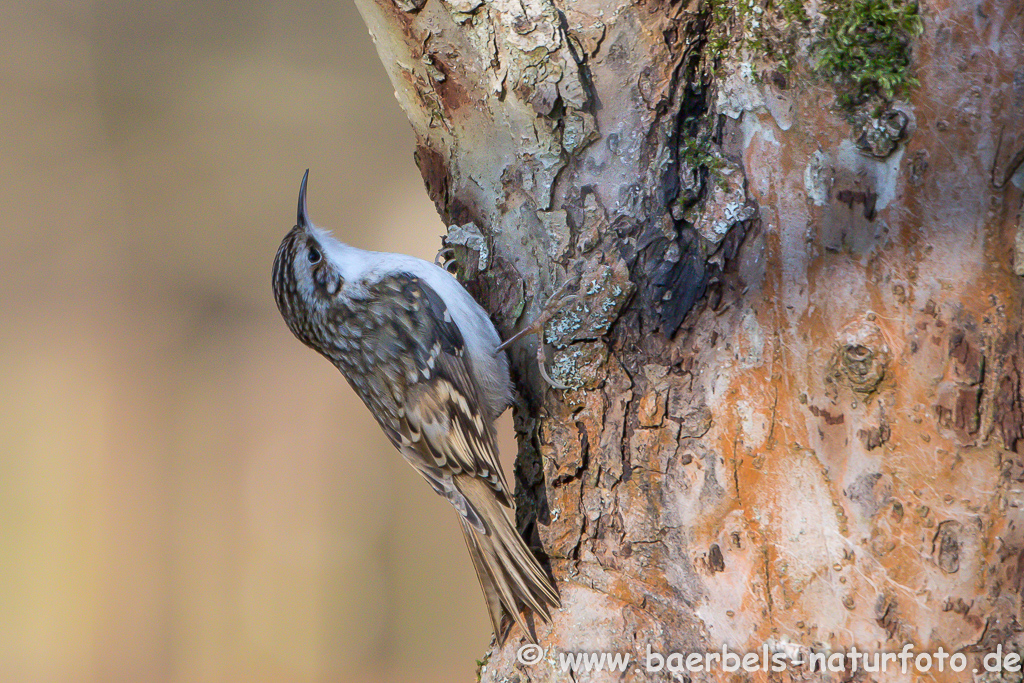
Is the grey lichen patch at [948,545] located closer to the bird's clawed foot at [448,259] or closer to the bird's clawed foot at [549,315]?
the bird's clawed foot at [549,315]

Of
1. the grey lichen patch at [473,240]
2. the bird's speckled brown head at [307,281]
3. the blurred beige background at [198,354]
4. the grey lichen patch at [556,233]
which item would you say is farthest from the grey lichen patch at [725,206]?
the blurred beige background at [198,354]

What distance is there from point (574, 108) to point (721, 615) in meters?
0.90

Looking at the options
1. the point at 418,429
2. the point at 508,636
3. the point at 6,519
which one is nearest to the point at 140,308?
the point at 6,519

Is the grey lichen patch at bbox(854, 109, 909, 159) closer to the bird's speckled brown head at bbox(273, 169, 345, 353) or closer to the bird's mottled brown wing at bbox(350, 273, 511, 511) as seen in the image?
the bird's mottled brown wing at bbox(350, 273, 511, 511)

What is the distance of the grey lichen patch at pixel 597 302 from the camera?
48.1 inches

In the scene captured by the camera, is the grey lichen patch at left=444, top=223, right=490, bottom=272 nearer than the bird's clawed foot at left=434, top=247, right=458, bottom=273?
Yes

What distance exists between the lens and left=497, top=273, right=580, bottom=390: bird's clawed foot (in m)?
1.29

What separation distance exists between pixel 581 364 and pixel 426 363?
0.58m

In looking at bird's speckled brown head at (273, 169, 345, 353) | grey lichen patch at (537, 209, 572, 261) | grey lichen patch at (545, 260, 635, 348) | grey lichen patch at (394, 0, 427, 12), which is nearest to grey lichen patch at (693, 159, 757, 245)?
grey lichen patch at (545, 260, 635, 348)

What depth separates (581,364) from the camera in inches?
50.4

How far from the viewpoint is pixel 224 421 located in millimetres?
3697

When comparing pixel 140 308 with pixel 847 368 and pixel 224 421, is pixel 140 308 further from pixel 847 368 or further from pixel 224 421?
pixel 847 368

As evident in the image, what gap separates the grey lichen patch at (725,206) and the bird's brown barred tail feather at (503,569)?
69 cm

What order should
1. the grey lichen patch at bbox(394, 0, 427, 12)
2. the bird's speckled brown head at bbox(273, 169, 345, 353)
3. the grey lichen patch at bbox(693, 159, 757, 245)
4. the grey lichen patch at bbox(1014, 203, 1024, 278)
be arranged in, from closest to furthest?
1. the grey lichen patch at bbox(1014, 203, 1024, 278)
2. the grey lichen patch at bbox(693, 159, 757, 245)
3. the grey lichen patch at bbox(394, 0, 427, 12)
4. the bird's speckled brown head at bbox(273, 169, 345, 353)
